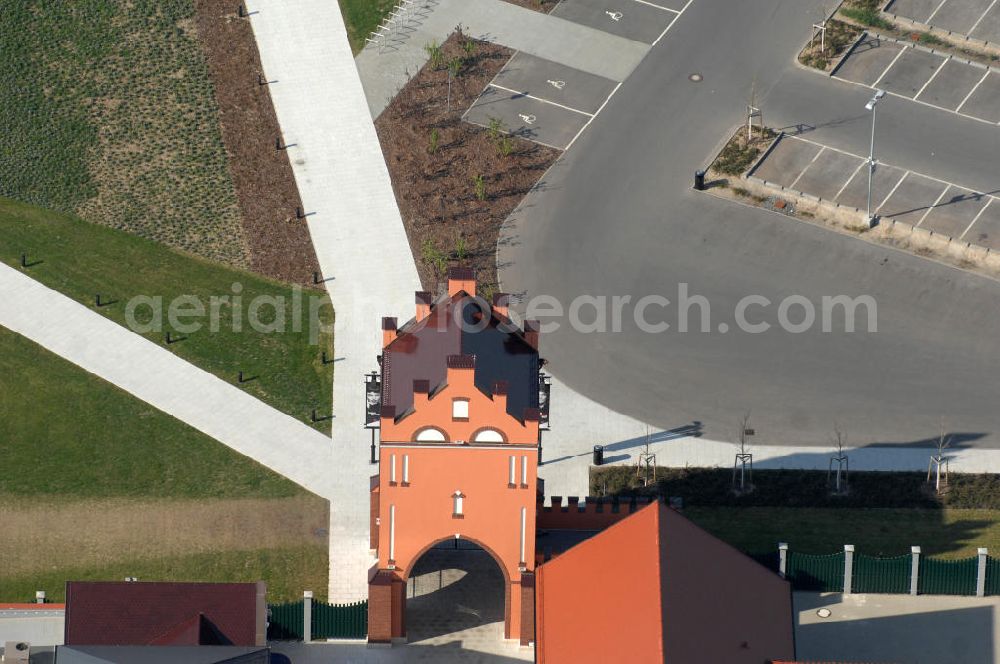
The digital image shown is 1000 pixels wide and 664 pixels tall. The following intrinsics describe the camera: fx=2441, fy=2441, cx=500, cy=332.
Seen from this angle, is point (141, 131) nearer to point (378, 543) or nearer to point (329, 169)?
point (329, 169)

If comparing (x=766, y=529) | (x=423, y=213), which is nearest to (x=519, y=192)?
(x=423, y=213)

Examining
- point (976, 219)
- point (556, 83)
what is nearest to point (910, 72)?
point (976, 219)

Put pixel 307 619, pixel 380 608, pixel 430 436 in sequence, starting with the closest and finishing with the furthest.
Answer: pixel 430 436, pixel 380 608, pixel 307 619

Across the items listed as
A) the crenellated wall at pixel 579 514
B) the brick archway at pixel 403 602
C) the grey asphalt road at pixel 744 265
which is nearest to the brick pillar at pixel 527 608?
the brick archway at pixel 403 602

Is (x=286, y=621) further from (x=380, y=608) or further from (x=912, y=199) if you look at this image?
(x=912, y=199)

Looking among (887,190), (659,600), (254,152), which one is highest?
(254,152)

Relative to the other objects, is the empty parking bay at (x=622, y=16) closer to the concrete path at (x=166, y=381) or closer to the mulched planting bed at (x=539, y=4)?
the mulched planting bed at (x=539, y=4)
